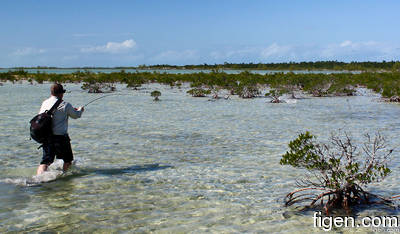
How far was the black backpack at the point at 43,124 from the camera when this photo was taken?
6348 mm

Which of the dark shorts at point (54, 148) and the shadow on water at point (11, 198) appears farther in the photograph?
the dark shorts at point (54, 148)

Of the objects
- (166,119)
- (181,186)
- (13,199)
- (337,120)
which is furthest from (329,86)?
(13,199)

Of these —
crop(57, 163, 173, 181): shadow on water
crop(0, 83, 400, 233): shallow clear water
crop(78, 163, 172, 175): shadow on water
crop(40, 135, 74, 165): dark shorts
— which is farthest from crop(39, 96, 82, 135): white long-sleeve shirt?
crop(78, 163, 172, 175): shadow on water

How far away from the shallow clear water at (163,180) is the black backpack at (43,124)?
947 millimetres

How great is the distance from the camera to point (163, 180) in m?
7.21

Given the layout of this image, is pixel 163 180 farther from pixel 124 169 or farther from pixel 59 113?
pixel 59 113

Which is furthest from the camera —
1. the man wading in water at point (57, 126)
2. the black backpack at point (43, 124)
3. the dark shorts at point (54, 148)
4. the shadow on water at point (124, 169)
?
the shadow on water at point (124, 169)

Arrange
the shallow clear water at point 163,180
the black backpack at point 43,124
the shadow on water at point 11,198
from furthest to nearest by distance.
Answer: the black backpack at point 43,124 → the shadow on water at point 11,198 → the shallow clear water at point 163,180

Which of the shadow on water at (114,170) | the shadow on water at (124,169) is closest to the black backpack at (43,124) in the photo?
the shadow on water at (114,170)

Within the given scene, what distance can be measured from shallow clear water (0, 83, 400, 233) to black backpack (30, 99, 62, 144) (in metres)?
0.95

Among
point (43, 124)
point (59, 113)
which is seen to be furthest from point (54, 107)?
point (43, 124)

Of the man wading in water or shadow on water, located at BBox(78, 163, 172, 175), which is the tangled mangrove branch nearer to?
shadow on water, located at BBox(78, 163, 172, 175)

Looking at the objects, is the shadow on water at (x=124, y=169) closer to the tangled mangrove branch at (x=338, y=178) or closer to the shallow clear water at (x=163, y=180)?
the shallow clear water at (x=163, y=180)

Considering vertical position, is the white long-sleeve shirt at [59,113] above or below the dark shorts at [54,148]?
above
